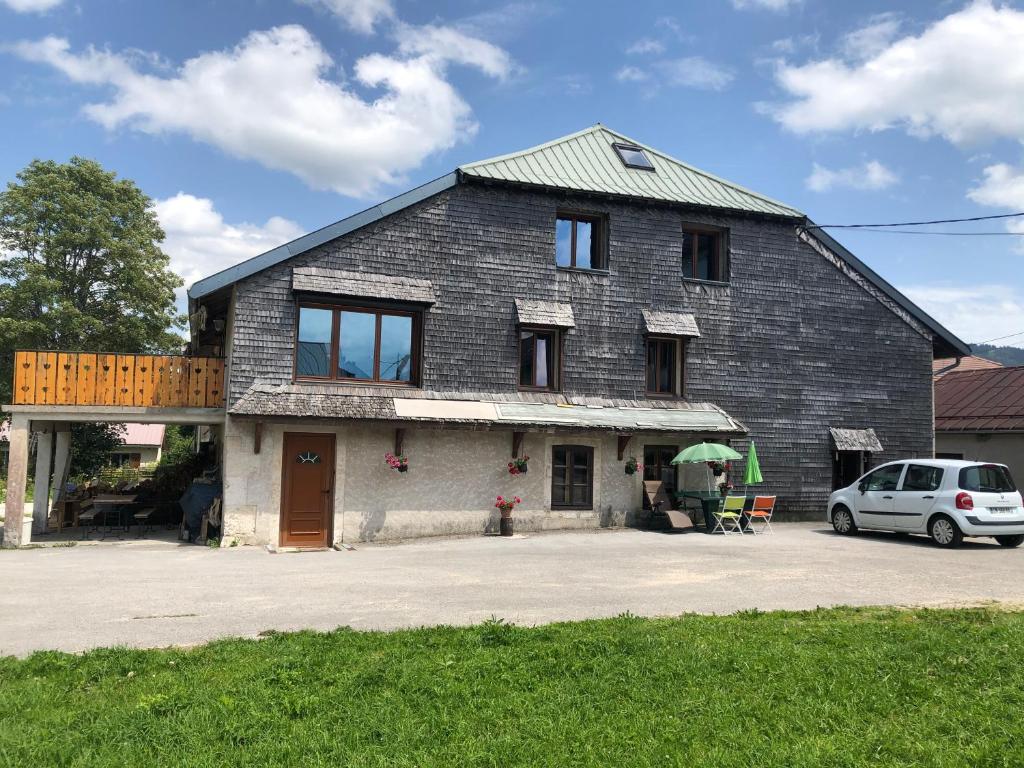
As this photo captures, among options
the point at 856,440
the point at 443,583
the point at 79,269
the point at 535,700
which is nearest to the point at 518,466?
the point at 443,583

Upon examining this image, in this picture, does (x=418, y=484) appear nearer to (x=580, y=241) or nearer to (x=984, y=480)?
(x=580, y=241)

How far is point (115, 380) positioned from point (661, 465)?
11.6 m

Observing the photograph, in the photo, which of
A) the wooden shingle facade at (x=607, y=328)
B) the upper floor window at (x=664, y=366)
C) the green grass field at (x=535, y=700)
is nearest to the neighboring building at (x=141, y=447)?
the wooden shingle facade at (x=607, y=328)

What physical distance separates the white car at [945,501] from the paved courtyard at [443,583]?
0.47 meters

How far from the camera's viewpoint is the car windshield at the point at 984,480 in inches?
556

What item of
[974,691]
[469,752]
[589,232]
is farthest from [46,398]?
[974,691]

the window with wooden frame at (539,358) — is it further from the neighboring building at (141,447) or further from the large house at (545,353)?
the neighboring building at (141,447)

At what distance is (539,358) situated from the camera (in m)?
17.3

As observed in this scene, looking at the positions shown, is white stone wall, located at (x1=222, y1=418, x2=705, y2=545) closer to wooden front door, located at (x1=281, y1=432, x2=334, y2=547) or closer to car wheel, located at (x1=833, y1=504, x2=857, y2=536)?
wooden front door, located at (x1=281, y1=432, x2=334, y2=547)

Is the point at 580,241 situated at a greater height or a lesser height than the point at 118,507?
greater

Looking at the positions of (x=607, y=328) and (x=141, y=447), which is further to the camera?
(x=141, y=447)

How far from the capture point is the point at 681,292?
18484 mm

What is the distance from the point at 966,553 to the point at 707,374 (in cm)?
682

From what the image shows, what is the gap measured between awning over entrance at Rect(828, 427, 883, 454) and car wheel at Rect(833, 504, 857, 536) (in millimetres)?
2931
